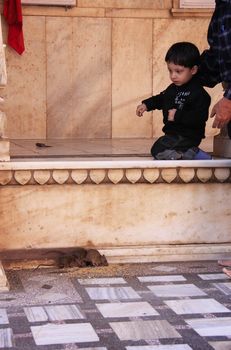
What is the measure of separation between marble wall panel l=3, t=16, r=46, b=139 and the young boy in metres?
Answer: 2.42

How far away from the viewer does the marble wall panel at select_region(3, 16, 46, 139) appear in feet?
25.3

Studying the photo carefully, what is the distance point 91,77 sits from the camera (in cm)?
781

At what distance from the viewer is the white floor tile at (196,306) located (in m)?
4.20

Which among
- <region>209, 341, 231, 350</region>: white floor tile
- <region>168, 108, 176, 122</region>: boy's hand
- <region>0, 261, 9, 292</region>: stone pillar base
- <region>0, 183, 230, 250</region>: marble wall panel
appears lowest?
<region>209, 341, 231, 350</region>: white floor tile

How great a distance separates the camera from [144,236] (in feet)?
17.7

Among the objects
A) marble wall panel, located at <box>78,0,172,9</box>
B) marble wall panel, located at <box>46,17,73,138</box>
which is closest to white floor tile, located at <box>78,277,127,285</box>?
marble wall panel, located at <box>46,17,73,138</box>

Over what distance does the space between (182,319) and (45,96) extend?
→ 4.08 m

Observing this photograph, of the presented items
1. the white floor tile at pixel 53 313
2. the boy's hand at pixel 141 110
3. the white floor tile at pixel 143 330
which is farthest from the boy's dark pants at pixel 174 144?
the white floor tile at pixel 143 330

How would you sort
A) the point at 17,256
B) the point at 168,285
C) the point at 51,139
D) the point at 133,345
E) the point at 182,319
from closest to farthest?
the point at 133,345, the point at 182,319, the point at 168,285, the point at 17,256, the point at 51,139

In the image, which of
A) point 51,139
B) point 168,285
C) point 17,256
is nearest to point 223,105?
point 168,285

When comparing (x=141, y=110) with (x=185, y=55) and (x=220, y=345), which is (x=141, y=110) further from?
(x=220, y=345)

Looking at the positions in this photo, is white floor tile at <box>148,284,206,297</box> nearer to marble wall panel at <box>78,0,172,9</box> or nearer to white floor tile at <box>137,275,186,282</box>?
white floor tile at <box>137,275,186,282</box>

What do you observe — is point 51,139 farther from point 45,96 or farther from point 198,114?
point 198,114

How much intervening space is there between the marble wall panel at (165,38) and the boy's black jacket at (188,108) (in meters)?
2.37
